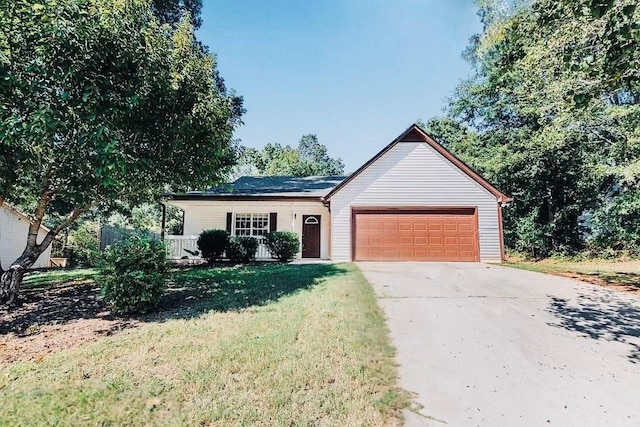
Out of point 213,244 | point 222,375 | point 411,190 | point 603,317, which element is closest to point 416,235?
point 411,190

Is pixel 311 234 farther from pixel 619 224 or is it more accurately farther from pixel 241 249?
pixel 619 224

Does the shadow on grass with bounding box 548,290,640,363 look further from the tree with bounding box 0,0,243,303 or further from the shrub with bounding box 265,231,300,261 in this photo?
the shrub with bounding box 265,231,300,261

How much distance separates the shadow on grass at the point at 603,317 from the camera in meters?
5.42

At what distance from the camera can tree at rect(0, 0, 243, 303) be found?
18.7ft

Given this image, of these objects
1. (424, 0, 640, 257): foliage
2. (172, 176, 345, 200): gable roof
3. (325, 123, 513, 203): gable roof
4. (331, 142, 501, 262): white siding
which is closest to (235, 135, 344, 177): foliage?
(172, 176, 345, 200): gable roof

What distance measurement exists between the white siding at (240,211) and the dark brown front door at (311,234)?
18cm

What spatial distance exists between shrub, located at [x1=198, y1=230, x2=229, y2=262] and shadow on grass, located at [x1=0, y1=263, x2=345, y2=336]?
9.82 feet

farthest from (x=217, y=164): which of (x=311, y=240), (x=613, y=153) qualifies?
(x=613, y=153)

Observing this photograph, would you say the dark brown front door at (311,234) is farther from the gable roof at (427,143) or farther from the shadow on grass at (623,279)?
the shadow on grass at (623,279)

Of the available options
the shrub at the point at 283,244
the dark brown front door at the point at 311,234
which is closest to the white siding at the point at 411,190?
the shrub at the point at 283,244

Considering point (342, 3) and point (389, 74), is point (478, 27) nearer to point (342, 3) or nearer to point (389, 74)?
point (389, 74)

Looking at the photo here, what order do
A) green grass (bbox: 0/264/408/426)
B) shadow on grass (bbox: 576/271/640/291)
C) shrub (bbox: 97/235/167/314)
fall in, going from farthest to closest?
shadow on grass (bbox: 576/271/640/291) < shrub (bbox: 97/235/167/314) < green grass (bbox: 0/264/408/426)

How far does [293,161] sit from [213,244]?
3042 cm

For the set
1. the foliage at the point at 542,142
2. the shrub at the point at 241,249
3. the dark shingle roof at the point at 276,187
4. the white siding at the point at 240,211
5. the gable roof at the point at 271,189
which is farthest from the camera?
the white siding at the point at 240,211
